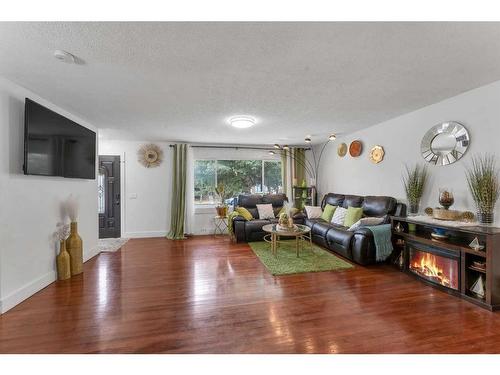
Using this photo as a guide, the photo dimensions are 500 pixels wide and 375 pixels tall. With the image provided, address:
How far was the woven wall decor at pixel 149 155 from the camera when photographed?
18.0ft

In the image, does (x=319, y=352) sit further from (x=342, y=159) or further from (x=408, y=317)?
(x=342, y=159)

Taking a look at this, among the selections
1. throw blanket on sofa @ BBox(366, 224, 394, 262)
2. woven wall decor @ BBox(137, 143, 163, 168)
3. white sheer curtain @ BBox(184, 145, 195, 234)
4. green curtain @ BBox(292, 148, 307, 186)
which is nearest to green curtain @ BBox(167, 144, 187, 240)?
white sheer curtain @ BBox(184, 145, 195, 234)

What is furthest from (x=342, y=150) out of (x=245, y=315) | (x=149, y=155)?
(x=149, y=155)

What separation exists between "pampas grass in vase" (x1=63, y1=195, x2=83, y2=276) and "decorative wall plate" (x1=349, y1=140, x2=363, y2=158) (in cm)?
497

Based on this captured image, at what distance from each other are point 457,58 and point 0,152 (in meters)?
4.24

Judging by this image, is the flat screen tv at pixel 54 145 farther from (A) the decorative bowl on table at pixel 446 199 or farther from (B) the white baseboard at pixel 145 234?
(A) the decorative bowl on table at pixel 446 199

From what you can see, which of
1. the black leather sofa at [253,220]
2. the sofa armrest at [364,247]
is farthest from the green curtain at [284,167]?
the sofa armrest at [364,247]

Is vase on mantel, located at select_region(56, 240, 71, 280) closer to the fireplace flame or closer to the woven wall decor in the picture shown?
the woven wall decor

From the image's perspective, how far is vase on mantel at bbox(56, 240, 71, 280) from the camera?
2.96 m

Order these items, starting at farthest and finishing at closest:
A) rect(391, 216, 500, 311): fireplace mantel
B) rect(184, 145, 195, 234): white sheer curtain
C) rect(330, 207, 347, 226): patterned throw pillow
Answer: rect(184, 145, 195, 234): white sheer curtain, rect(330, 207, 347, 226): patterned throw pillow, rect(391, 216, 500, 311): fireplace mantel

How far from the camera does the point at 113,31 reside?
1.53 meters

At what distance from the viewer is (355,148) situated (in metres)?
4.73

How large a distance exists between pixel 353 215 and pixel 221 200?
3.16 meters

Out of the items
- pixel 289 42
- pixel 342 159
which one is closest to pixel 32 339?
pixel 289 42
